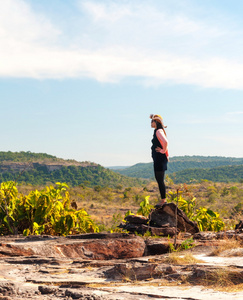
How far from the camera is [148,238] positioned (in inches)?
325

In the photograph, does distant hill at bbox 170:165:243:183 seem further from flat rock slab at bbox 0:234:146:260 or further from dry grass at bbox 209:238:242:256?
flat rock slab at bbox 0:234:146:260

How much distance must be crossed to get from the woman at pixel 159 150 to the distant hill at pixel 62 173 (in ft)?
283

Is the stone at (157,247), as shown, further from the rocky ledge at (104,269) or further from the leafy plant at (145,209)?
the leafy plant at (145,209)

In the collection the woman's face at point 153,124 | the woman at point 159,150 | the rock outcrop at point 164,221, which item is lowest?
the rock outcrop at point 164,221

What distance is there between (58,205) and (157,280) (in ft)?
14.9

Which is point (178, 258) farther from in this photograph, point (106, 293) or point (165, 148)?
point (165, 148)

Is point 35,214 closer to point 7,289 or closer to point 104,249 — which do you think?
point 104,249

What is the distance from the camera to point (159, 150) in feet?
30.7


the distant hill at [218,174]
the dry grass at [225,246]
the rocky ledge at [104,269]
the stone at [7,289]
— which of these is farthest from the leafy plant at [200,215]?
the distant hill at [218,174]

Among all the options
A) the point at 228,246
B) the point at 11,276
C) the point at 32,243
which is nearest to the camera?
the point at 11,276

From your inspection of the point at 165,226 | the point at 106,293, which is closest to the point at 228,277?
the point at 106,293

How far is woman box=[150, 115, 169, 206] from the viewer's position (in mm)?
9352

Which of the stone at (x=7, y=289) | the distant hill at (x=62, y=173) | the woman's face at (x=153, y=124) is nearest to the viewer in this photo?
the stone at (x=7, y=289)

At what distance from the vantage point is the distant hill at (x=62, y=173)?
9931 cm
